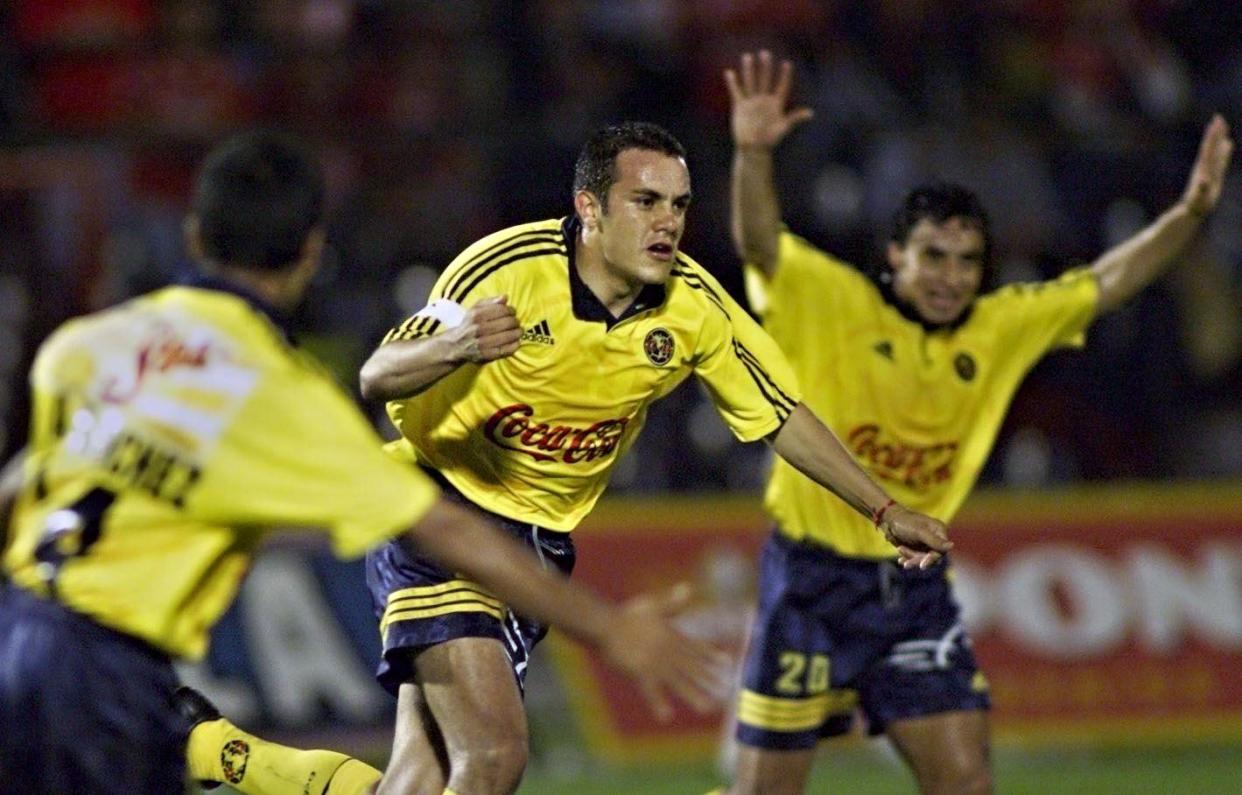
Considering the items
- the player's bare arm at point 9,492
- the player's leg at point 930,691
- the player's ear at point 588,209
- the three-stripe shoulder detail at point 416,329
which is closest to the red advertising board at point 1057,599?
the player's leg at point 930,691

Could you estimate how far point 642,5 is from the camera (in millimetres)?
14227

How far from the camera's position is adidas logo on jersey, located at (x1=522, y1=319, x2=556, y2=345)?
6242 mm

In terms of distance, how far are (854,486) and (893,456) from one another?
1394mm

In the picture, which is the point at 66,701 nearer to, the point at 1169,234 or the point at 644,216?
the point at 644,216

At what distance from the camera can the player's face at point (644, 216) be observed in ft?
20.6

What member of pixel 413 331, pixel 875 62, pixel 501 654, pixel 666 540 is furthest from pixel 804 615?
pixel 875 62

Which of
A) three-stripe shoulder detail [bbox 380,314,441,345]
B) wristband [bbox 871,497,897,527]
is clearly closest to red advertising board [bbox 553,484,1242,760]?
wristband [bbox 871,497,897,527]

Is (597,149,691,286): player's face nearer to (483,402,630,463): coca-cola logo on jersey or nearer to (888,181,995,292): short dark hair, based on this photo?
(483,402,630,463): coca-cola logo on jersey

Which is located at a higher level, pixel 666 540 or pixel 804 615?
pixel 804 615

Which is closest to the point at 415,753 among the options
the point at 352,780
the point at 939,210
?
the point at 352,780

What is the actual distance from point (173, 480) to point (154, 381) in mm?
216

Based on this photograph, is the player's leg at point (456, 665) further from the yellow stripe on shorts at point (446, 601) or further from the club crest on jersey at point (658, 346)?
the club crest on jersey at point (658, 346)

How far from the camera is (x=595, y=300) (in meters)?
6.35

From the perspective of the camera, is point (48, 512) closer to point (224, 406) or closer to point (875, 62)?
point (224, 406)
